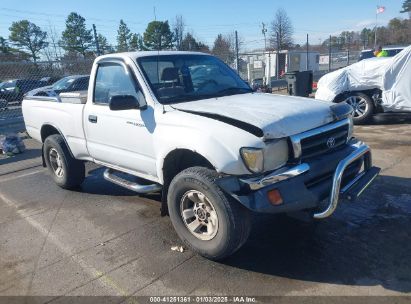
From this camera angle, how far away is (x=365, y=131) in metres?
8.50

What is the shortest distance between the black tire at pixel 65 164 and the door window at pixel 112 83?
1.19 m

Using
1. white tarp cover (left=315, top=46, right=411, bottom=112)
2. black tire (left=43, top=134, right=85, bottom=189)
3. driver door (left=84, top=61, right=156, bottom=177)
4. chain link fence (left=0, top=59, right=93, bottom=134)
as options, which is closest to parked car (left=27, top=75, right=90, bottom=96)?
chain link fence (left=0, top=59, right=93, bottom=134)

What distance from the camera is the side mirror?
3.79 metres

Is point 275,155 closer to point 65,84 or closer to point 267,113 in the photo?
point 267,113

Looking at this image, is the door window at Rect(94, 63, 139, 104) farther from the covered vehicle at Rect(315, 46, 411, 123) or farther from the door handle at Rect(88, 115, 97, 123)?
the covered vehicle at Rect(315, 46, 411, 123)

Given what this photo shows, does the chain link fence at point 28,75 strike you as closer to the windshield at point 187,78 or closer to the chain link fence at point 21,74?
the chain link fence at point 21,74

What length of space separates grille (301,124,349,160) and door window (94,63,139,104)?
74.7 inches

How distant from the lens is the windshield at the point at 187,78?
4.10 metres

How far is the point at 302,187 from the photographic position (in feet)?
10.2

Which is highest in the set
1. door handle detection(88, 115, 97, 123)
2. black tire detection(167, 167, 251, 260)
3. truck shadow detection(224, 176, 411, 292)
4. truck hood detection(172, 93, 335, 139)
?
truck hood detection(172, 93, 335, 139)

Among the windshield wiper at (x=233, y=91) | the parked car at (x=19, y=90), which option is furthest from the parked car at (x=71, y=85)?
the windshield wiper at (x=233, y=91)

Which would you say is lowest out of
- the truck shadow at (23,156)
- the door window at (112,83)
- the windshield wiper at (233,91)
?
the truck shadow at (23,156)

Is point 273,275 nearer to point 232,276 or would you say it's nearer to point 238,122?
point 232,276

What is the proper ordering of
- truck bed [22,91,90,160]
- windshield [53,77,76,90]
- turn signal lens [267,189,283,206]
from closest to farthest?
turn signal lens [267,189,283,206] → truck bed [22,91,90,160] → windshield [53,77,76,90]
